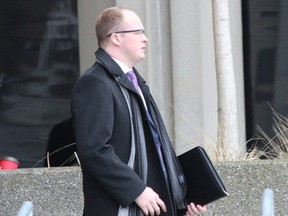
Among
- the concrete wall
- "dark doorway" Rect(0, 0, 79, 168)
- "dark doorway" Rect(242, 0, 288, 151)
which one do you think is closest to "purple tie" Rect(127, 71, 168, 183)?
the concrete wall

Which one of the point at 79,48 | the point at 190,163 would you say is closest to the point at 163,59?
the point at 79,48

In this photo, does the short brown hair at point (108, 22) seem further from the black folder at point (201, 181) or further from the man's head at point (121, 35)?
the black folder at point (201, 181)

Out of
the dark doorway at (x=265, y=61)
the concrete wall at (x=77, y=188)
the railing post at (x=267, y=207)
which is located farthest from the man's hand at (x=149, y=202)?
the dark doorway at (x=265, y=61)

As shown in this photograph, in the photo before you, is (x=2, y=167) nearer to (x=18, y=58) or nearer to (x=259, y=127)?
(x=18, y=58)

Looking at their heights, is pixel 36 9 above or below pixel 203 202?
above

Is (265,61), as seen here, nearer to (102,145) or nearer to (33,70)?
(33,70)

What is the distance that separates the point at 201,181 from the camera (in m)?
5.05

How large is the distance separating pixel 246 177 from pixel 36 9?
11.4 feet

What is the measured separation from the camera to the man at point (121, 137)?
471cm

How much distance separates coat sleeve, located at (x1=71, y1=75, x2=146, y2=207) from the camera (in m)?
4.70

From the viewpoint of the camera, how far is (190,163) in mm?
5152

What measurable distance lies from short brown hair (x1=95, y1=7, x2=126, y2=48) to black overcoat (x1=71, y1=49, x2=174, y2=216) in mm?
115

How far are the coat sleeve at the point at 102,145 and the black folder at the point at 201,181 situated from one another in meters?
0.45

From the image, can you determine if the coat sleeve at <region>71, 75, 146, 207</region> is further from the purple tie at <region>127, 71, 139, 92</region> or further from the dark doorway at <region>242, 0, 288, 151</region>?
the dark doorway at <region>242, 0, 288, 151</region>
